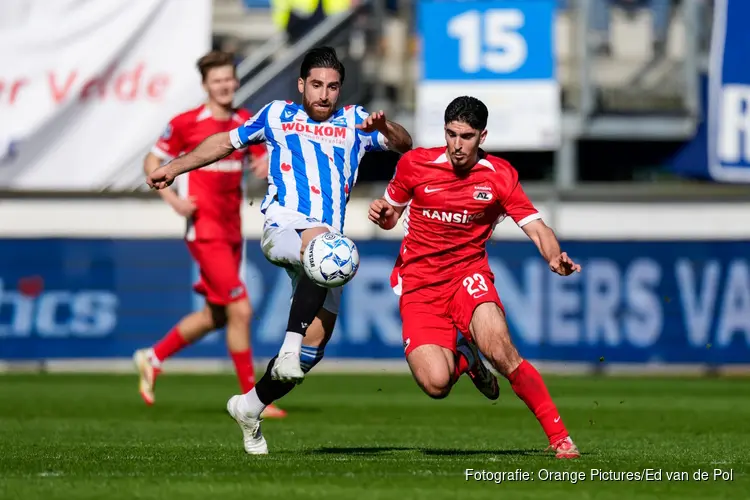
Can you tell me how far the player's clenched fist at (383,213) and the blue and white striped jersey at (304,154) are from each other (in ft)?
1.09

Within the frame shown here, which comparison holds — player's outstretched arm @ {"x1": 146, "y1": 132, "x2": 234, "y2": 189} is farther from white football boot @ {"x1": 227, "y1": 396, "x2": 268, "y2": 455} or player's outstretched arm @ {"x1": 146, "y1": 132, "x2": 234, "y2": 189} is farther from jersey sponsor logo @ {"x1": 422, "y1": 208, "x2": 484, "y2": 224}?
white football boot @ {"x1": 227, "y1": 396, "x2": 268, "y2": 455}

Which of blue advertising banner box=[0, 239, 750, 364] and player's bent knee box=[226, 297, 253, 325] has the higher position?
player's bent knee box=[226, 297, 253, 325]

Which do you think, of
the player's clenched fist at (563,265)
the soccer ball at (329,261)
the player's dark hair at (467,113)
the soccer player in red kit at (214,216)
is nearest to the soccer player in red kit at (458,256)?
the player's dark hair at (467,113)

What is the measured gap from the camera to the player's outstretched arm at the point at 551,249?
8250mm

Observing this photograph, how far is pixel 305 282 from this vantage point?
882 cm

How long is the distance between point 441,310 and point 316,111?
4.50ft

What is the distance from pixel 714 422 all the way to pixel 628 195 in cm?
721

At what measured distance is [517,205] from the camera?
8844 mm

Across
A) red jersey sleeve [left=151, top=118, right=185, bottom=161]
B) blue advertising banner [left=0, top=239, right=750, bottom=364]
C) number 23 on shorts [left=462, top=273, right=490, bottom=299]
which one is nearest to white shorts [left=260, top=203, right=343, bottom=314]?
number 23 on shorts [left=462, top=273, right=490, bottom=299]

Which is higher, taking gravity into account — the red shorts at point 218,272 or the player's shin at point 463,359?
the player's shin at point 463,359

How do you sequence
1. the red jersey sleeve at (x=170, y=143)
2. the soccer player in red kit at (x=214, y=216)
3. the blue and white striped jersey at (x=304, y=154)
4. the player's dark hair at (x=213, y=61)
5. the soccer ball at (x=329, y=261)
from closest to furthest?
1. the soccer ball at (x=329, y=261)
2. the blue and white striped jersey at (x=304, y=154)
3. the player's dark hair at (x=213, y=61)
4. the soccer player in red kit at (x=214, y=216)
5. the red jersey sleeve at (x=170, y=143)

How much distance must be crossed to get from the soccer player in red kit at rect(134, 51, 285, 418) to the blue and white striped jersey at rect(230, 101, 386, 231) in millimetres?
2855

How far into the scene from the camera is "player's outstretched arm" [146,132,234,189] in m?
8.73

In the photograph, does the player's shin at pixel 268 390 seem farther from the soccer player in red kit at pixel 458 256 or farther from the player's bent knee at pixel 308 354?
the soccer player in red kit at pixel 458 256
